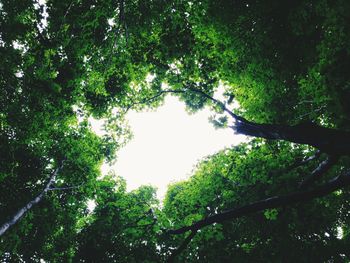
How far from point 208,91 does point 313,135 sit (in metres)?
6.71

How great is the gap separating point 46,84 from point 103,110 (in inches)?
141

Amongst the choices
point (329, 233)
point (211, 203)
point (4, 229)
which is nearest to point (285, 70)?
point (211, 203)

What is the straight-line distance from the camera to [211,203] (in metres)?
8.99

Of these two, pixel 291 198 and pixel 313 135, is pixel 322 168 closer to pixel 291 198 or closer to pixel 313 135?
pixel 313 135

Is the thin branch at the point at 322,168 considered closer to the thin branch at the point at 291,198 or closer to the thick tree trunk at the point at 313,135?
the thick tree trunk at the point at 313,135

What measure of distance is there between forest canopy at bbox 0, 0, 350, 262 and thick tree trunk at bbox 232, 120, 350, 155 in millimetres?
22

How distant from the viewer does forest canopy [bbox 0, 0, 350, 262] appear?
6.82 meters

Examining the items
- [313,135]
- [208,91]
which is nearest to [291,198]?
[313,135]

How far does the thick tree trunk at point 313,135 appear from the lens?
366 cm

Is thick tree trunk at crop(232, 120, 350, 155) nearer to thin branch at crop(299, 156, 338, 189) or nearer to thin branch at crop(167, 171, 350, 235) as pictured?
thin branch at crop(299, 156, 338, 189)

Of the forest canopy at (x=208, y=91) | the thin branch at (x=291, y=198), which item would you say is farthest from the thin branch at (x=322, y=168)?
the thin branch at (x=291, y=198)

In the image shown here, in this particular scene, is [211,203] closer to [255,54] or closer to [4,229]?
[255,54]

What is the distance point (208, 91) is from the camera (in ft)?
34.3

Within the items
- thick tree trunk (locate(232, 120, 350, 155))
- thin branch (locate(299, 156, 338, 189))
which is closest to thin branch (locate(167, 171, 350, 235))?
thick tree trunk (locate(232, 120, 350, 155))
